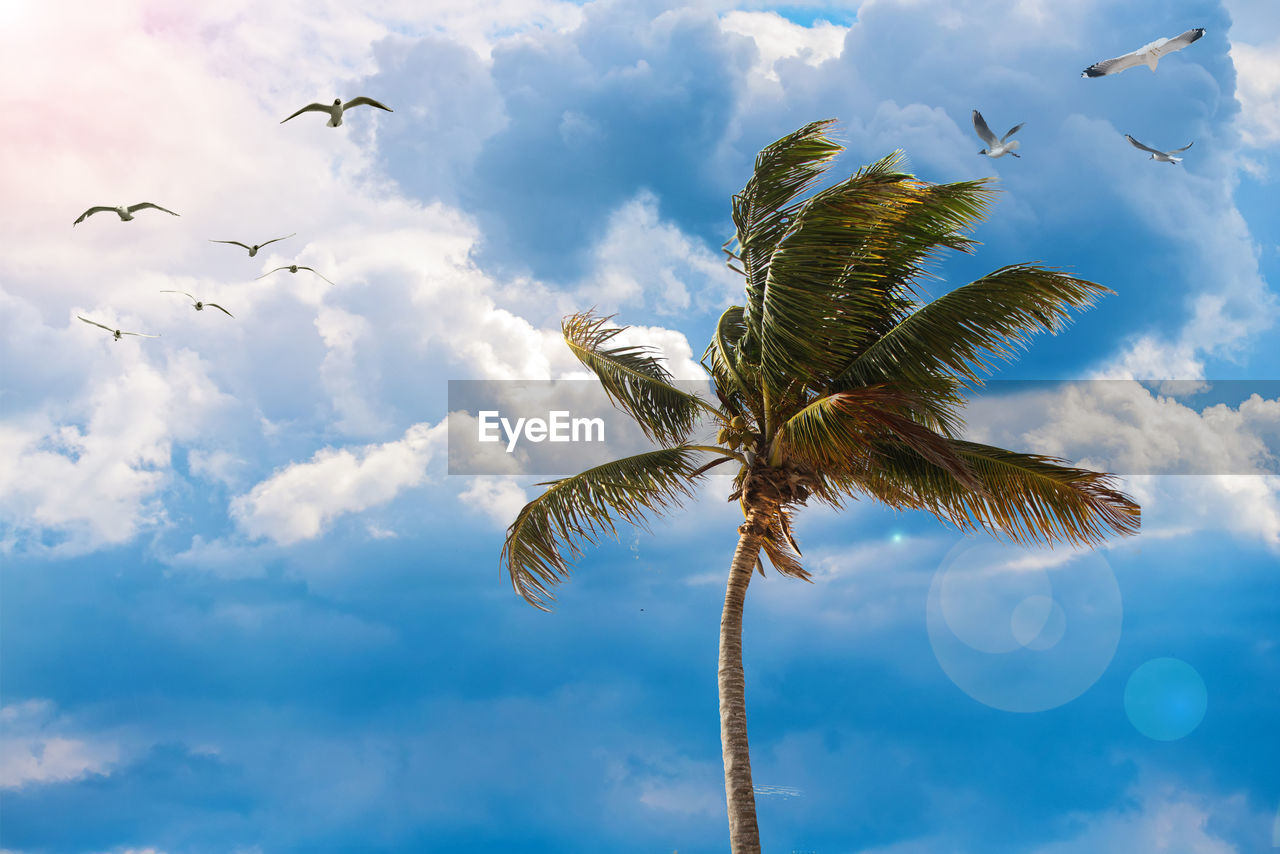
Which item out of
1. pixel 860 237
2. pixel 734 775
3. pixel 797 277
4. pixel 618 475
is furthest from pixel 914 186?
pixel 734 775

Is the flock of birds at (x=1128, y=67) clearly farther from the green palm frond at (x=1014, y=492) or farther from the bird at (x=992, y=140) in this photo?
the green palm frond at (x=1014, y=492)

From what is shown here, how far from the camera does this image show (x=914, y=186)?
1025cm

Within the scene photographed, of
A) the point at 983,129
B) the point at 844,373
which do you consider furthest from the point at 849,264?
the point at 983,129

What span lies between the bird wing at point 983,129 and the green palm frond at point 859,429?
5162mm

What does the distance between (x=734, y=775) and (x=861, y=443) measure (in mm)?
4031

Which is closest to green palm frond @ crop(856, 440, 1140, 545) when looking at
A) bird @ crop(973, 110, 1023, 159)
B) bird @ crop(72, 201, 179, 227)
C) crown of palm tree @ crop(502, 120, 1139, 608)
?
crown of palm tree @ crop(502, 120, 1139, 608)

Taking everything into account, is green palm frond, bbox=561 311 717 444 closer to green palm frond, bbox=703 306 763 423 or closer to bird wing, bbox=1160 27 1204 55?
green palm frond, bbox=703 306 763 423

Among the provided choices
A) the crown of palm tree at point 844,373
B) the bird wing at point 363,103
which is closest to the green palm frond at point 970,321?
the crown of palm tree at point 844,373

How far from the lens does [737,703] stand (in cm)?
1054

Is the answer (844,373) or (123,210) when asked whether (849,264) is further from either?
(123,210)

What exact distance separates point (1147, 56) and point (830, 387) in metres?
5.83

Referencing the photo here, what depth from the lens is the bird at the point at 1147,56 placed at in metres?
11.0

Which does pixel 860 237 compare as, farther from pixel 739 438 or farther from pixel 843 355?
pixel 739 438

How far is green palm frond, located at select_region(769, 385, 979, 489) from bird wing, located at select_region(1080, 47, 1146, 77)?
5.66 metres
